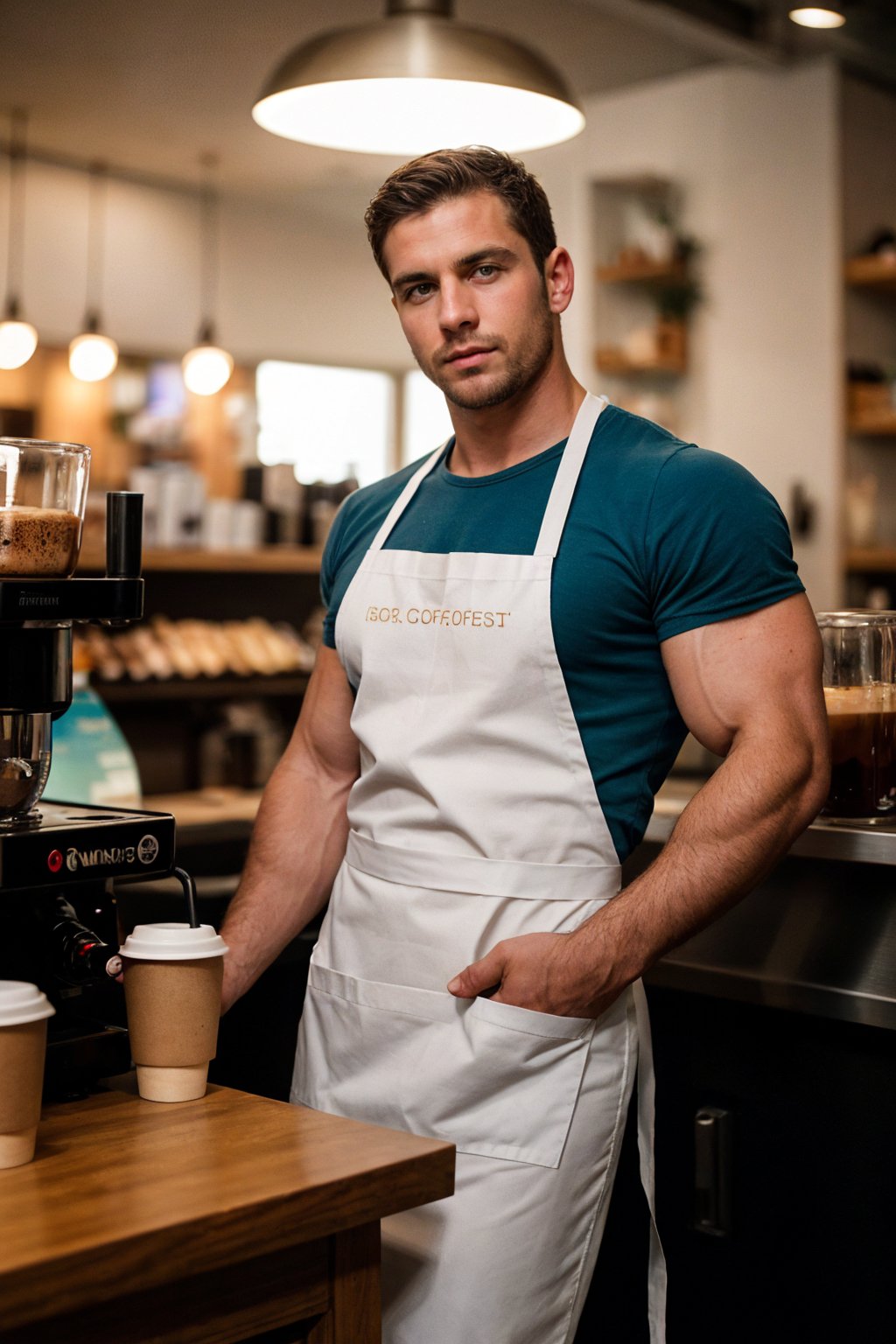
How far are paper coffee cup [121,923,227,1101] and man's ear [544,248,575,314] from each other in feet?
2.65

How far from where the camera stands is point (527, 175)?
1.66 meters

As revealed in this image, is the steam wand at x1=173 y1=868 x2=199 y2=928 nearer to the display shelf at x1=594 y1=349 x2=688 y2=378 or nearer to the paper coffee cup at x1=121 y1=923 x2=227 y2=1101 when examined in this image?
the paper coffee cup at x1=121 y1=923 x2=227 y2=1101

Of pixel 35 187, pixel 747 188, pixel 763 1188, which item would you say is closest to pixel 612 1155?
pixel 763 1188

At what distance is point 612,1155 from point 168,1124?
54 centimetres

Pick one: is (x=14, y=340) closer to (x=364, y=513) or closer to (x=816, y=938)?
(x=364, y=513)

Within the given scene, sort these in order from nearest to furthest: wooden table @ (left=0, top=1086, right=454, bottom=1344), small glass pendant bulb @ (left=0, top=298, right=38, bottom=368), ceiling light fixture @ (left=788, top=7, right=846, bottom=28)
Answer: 1. wooden table @ (left=0, top=1086, right=454, bottom=1344)
2. ceiling light fixture @ (left=788, top=7, right=846, bottom=28)
3. small glass pendant bulb @ (left=0, top=298, right=38, bottom=368)

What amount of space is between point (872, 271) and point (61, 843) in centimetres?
439

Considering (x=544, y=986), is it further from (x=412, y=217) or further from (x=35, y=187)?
(x=35, y=187)

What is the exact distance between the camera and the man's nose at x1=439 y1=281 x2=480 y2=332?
1.59 m

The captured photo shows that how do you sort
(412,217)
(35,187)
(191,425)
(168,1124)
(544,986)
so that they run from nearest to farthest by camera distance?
(168,1124) < (544,986) < (412,217) < (35,187) < (191,425)

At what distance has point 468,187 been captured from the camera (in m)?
1.61

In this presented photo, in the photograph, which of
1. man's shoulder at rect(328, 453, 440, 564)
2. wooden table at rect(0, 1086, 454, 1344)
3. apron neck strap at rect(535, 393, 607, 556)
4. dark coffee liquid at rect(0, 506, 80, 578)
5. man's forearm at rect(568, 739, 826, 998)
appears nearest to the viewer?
wooden table at rect(0, 1086, 454, 1344)

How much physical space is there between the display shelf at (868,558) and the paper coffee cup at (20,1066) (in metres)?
4.42

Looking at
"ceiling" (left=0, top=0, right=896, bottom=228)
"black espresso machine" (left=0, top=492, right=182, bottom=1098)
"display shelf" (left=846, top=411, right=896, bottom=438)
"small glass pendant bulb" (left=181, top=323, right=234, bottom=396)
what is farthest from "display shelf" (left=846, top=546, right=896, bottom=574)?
"black espresso machine" (left=0, top=492, right=182, bottom=1098)
